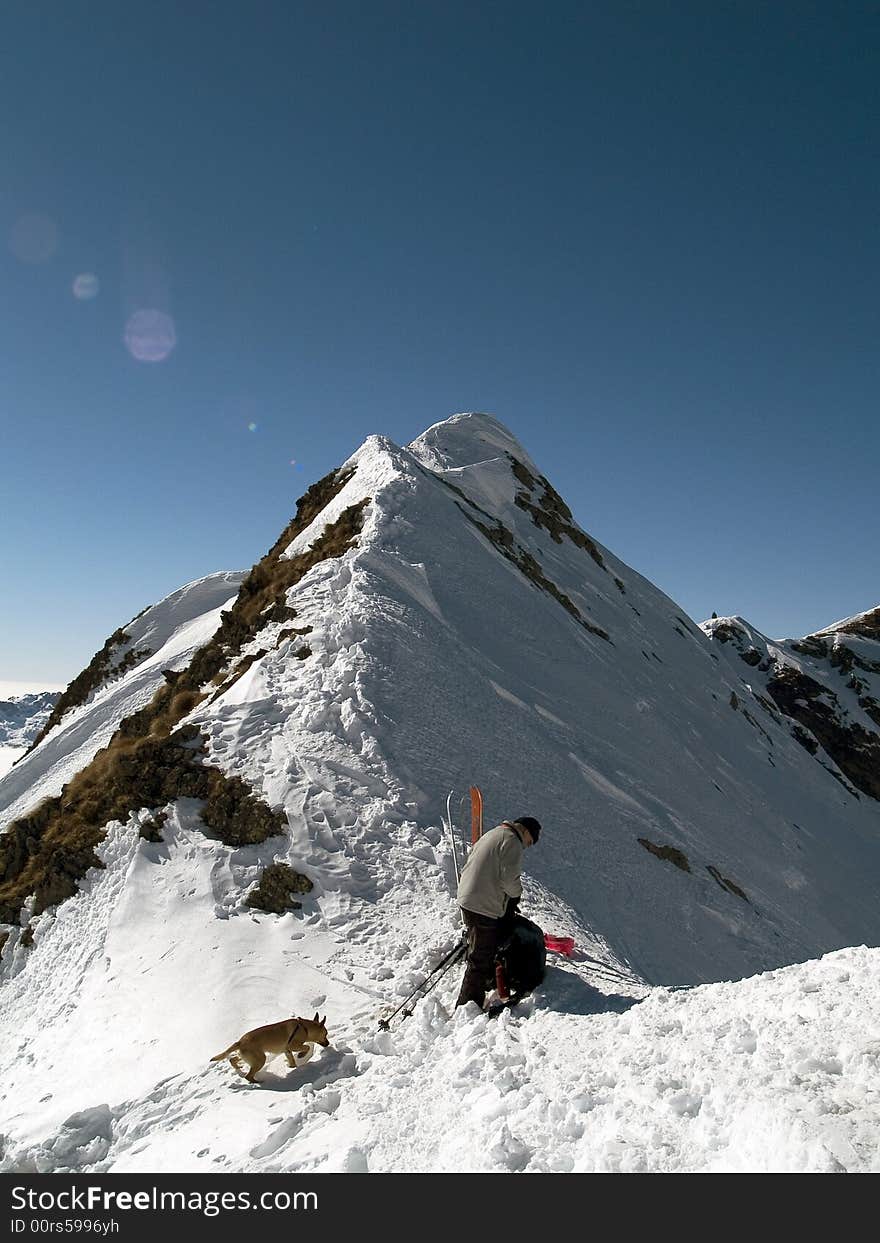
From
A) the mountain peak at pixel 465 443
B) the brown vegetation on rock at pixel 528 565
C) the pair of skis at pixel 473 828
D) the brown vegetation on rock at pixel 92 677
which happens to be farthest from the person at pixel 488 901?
the brown vegetation on rock at pixel 92 677

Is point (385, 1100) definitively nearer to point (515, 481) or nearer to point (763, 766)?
point (763, 766)

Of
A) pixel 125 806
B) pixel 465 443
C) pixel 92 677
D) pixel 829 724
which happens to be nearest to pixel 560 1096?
pixel 125 806

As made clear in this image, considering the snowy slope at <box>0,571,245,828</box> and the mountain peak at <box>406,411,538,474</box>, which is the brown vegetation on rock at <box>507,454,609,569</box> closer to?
the mountain peak at <box>406,411,538,474</box>

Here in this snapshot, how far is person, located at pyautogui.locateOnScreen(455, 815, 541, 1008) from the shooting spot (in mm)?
7059

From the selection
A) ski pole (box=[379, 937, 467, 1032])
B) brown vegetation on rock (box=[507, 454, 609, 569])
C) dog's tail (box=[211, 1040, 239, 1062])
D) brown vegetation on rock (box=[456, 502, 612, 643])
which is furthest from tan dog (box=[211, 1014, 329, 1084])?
brown vegetation on rock (box=[507, 454, 609, 569])

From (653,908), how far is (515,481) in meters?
31.4

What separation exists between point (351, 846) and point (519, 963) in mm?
3620

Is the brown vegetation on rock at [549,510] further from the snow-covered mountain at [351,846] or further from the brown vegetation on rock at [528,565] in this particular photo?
the snow-covered mountain at [351,846]

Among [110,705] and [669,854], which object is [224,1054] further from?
[110,705]

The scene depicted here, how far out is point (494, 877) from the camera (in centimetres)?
709

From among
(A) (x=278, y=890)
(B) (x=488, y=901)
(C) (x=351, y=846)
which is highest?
(C) (x=351, y=846)

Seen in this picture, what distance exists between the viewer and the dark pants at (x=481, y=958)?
23.0ft

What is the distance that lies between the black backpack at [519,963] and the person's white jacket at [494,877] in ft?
1.16

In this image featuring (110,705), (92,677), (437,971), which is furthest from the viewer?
(92,677)
